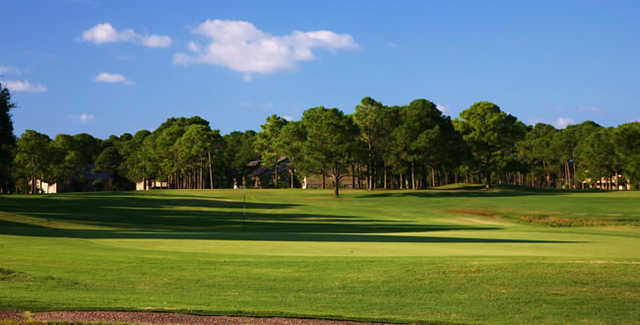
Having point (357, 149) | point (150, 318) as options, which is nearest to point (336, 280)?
point (150, 318)

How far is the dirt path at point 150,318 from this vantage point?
30.8 ft

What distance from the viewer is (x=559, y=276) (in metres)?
14.0

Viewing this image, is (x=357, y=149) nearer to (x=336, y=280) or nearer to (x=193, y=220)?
(x=193, y=220)

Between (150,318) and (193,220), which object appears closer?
(150,318)

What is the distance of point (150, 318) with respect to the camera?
9602 millimetres

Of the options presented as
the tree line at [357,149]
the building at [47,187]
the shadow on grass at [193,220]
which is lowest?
the shadow on grass at [193,220]

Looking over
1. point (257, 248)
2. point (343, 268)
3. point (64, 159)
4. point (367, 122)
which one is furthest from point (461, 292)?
point (64, 159)

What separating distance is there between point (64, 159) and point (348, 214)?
76.5 m

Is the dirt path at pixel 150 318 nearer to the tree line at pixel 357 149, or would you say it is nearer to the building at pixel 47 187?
the tree line at pixel 357 149

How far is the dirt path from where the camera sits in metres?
9.40

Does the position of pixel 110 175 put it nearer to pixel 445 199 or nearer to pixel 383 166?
pixel 383 166

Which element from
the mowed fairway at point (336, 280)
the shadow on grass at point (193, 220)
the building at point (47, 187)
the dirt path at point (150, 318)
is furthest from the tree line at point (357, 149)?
the dirt path at point (150, 318)

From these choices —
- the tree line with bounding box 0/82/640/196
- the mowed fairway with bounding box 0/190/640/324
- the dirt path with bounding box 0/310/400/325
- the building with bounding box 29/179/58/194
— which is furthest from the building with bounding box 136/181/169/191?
the dirt path with bounding box 0/310/400/325

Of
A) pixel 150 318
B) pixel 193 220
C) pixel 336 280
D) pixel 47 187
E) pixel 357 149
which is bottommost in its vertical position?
pixel 193 220
